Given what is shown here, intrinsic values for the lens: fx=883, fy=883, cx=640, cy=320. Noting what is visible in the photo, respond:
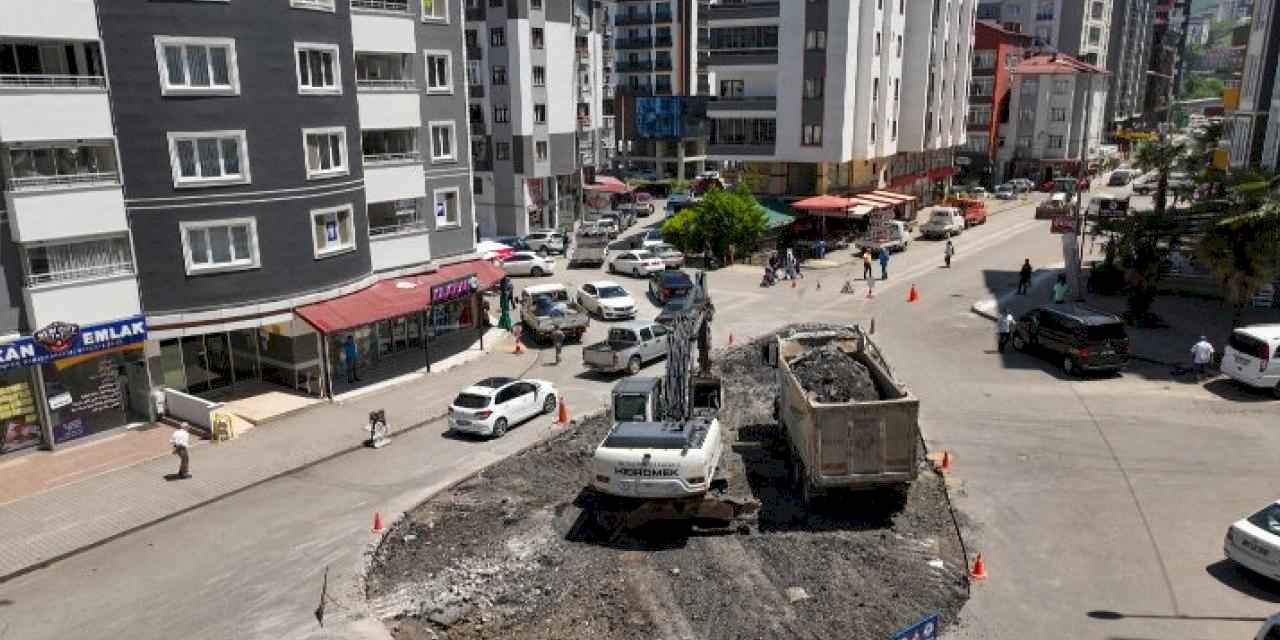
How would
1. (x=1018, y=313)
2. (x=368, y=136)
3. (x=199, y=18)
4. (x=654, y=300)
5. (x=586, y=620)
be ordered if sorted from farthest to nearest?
1. (x=654, y=300)
2. (x=1018, y=313)
3. (x=368, y=136)
4. (x=199, y=18)
5. (x=586, y=620)

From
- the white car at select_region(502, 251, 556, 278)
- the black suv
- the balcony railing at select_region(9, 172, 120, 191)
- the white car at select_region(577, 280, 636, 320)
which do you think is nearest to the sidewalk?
the balcony railing at select_region(9, 172, 120, 191)

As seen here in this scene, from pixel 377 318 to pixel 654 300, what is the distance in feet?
62.8

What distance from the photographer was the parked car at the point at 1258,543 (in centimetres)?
1652

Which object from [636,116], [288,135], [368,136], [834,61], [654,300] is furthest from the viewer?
[636,116]

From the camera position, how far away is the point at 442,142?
3900 cm

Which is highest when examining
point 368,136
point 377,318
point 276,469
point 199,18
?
point 199,18

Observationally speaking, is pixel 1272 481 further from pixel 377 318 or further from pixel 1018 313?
pixel 377 318

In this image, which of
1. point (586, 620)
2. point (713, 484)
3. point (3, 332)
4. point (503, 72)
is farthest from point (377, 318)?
point (503, 72)

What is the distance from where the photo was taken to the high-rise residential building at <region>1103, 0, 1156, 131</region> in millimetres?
128750

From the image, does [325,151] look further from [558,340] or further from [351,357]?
[558,340]

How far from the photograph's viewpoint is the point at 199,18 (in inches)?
1057

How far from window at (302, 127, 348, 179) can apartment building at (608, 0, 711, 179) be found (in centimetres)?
7796

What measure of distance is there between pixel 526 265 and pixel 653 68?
64.9m

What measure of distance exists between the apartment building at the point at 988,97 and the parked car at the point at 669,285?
64166mm
